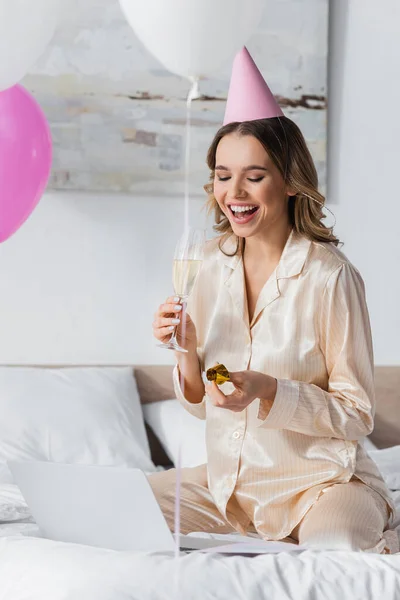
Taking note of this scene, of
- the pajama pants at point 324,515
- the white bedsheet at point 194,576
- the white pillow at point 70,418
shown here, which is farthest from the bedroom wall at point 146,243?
the white bedsheet at point 194,576

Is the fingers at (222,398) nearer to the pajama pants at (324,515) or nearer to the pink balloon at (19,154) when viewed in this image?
the pajama pants at (324,515)

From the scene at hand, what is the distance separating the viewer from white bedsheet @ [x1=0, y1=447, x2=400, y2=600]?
1244mm

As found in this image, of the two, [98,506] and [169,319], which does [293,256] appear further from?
[98,506]

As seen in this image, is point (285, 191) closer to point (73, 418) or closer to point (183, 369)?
point (183, 369)

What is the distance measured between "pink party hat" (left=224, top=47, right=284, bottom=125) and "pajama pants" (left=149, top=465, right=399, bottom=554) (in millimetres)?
736

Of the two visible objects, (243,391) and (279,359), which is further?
(279,359)

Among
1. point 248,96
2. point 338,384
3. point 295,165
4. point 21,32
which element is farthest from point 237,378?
point 21,32

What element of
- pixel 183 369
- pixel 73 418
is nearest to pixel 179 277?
pixel 183 369

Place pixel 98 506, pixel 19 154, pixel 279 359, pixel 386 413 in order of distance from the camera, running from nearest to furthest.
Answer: pixel 98 506 → pixel 279 359 → pixel 19 154 → pixel 386 413

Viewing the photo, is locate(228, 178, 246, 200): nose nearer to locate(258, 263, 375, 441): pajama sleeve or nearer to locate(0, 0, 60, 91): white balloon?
locate(258, 263, 375, 441): pajama sleeve

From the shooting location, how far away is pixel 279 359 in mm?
1769

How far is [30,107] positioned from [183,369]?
0.75m

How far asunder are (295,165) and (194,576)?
87cm

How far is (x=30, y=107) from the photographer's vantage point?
83.1 inches
